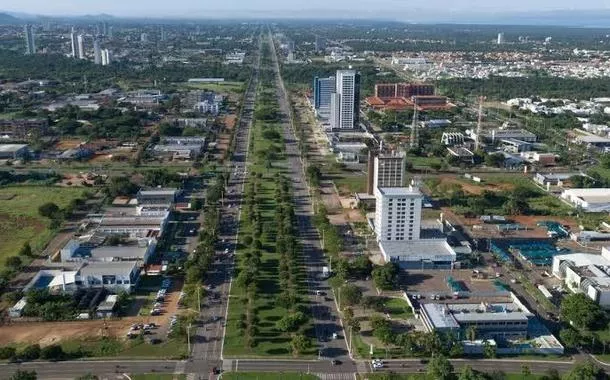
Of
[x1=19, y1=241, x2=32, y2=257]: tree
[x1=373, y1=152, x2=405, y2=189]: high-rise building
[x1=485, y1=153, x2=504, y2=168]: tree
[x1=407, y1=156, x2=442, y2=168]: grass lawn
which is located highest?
[x1=373, y1=152, x2=405, y2=189]: high-rise building

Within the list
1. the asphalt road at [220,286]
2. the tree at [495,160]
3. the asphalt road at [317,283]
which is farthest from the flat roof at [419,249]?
the tree at [495,160]

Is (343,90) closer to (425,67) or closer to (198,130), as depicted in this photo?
(198,130)

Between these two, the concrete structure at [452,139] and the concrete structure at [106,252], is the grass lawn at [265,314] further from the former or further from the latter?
the concrete structure at [452,139]

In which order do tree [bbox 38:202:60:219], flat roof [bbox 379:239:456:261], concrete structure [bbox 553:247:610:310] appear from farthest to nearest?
tree [bbox 38:202:60:219] < flat roof [bbox 379:239:456:261] < concrete structure [bbox 553:247:610:310]

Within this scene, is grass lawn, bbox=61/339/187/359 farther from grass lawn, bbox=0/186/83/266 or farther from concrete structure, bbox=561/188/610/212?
concrete structure, bbox=561/188/610/212

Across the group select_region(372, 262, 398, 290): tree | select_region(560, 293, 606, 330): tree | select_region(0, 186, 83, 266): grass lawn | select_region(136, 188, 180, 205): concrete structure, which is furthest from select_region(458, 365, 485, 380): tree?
select_region(136, 188, 180, 205): concrete structure

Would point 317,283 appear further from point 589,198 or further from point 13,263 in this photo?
point 589,198
